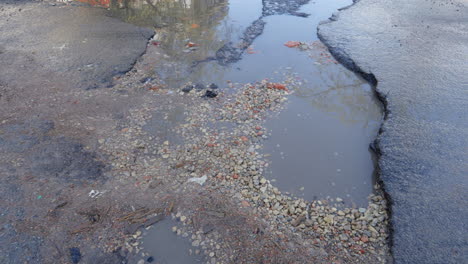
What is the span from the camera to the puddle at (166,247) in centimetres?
290

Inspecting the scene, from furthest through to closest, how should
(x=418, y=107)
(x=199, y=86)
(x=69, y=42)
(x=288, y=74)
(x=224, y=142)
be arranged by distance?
(x=69, y=42) < (x=288, y=74) < (x=199, y=86) < (x=418, y=107) < (x=224, y=142)

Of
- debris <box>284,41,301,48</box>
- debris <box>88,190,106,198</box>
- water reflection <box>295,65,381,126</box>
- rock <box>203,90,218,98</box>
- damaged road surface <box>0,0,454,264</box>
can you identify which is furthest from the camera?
debris <box>284,41,301,48</box>

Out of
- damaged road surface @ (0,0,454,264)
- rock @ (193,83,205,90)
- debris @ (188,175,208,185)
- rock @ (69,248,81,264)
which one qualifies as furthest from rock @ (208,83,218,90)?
rock @ (69,248,81,264)

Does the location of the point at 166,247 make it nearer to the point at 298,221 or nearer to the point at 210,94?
the point at 298,221

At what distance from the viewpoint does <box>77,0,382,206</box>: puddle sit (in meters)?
3.94

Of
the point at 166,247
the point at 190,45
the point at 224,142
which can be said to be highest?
the point at 190,45

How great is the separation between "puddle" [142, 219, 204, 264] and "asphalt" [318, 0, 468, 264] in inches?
Result: 73.4

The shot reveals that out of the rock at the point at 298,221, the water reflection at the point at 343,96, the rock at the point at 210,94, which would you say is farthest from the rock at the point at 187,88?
the rock at the point at 298,221

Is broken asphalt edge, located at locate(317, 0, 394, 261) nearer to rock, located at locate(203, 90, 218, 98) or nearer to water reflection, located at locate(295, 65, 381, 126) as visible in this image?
water reflection, located at locate(295, 65, 381, 126)

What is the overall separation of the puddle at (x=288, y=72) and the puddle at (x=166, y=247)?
1276mm

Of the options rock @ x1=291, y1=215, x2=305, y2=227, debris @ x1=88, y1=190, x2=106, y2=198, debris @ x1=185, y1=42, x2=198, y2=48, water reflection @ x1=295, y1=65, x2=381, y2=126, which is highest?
debris @ x1=185, y1=42, x2=198, y2=48

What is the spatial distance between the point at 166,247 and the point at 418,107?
3.95m

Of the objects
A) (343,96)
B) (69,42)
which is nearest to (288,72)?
(343,96)

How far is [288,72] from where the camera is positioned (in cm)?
575
